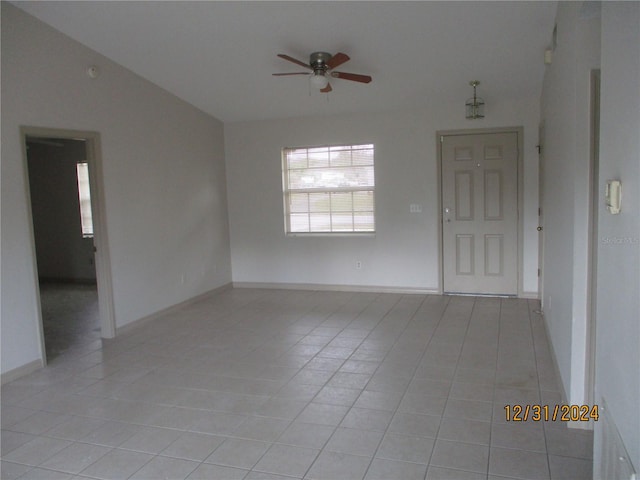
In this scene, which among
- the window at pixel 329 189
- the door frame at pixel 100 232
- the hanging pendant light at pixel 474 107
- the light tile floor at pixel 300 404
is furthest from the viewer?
the window at pixel 329 189

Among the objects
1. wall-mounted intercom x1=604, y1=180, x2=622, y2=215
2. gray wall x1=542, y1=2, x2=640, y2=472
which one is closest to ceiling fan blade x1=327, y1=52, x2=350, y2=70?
gray wall x1=542, y1=2, x2=640, y2=472

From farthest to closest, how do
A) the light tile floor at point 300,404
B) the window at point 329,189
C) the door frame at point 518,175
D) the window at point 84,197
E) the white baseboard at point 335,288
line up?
the window at point 84,197
the window at point 329,189
the white baseboard at point 335,288
the door frame at point 518,175
the light tile floor at point 300,404

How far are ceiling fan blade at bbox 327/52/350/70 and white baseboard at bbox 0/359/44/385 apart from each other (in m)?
3.50

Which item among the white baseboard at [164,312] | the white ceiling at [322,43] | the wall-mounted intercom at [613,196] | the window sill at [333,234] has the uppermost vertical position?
the white ceiling at [322,43]

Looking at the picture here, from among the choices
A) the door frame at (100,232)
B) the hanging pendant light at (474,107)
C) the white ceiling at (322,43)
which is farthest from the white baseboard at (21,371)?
the hanging pendant light at (474,107)

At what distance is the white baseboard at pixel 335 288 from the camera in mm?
6262

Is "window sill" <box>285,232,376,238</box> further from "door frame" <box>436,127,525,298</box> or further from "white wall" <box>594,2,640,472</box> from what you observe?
"white wall" <box>594,2,640,472</box>

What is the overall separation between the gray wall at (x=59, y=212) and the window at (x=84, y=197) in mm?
67

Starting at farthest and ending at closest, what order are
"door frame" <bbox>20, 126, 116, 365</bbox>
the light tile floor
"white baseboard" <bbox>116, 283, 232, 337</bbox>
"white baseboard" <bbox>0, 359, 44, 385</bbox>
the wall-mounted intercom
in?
"white baseboard" <bbox>116, 283, 232, 337</bbox>, "door frame" <bbox>20, 126, 116, 365</bbox>, "white baseboard" <bbox>0, 359, 44, 385</bbox>, the light tile floor, the wall-mounted intercom

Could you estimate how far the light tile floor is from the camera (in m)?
2.49

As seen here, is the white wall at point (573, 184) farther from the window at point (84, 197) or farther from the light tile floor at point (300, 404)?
the window at point (84, 197)

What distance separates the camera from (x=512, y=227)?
5793 millimetres

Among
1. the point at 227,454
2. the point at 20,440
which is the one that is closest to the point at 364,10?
the point at 227,454

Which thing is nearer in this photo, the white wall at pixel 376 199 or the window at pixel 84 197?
the white wall at pixel 376 199
